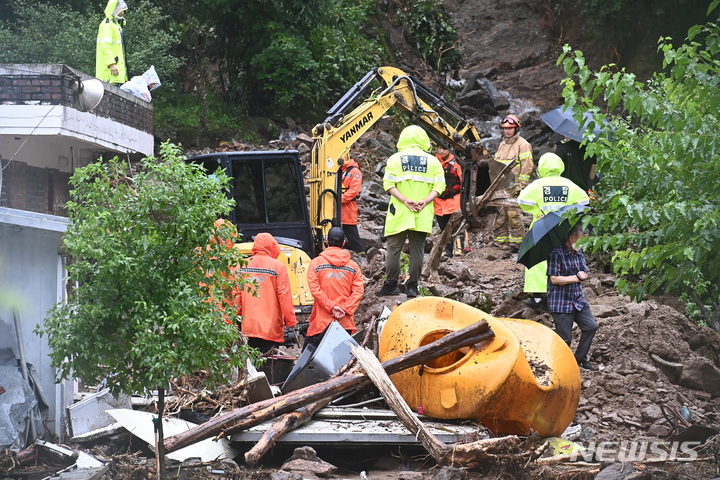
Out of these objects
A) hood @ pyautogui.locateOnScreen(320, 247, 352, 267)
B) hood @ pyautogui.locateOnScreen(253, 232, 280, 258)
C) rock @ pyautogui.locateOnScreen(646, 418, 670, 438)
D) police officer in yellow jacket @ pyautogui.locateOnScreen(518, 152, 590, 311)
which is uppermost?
police officer in yellow jacket @ pyautogui.locateOnScreen(518, 152, 590, 311)

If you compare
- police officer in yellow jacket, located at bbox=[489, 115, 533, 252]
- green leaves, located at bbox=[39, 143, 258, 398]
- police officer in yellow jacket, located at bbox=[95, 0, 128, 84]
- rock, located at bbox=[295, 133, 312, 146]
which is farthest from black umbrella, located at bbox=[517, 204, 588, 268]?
rock, located at bbox=[295, 133, 312, 146]

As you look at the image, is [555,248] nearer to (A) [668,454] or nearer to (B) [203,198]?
(A) [668,454]

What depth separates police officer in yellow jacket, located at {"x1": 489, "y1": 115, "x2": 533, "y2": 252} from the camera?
13.0 meters

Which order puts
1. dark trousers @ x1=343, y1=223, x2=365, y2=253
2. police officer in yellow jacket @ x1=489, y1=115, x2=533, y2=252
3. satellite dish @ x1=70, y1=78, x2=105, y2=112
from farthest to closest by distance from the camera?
dark trousers @ x1=343, y1=223, x2=365, y2=253
police officer in yellow jacket @ x1=489, y1=115, x2=533, y2=252
satellite dish @ x1=70, y1=78, x2=105, y2=112

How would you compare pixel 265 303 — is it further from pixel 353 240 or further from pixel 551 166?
pixel 353 240

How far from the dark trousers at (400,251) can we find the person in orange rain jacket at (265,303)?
2374 millimetres

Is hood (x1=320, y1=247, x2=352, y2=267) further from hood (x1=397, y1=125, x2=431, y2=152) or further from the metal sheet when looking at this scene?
hood (x1=397, y1=125, x2=431, y2=152)

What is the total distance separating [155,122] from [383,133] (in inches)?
218

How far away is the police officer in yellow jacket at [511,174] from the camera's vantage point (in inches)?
513

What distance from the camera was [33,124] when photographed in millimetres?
9898

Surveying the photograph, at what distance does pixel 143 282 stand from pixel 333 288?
3125mm

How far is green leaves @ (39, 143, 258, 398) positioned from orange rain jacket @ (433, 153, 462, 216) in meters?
8.09

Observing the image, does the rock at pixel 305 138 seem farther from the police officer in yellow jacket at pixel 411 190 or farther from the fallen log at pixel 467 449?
the fallen log at pixel 467 449

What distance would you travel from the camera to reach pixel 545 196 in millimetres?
9141
